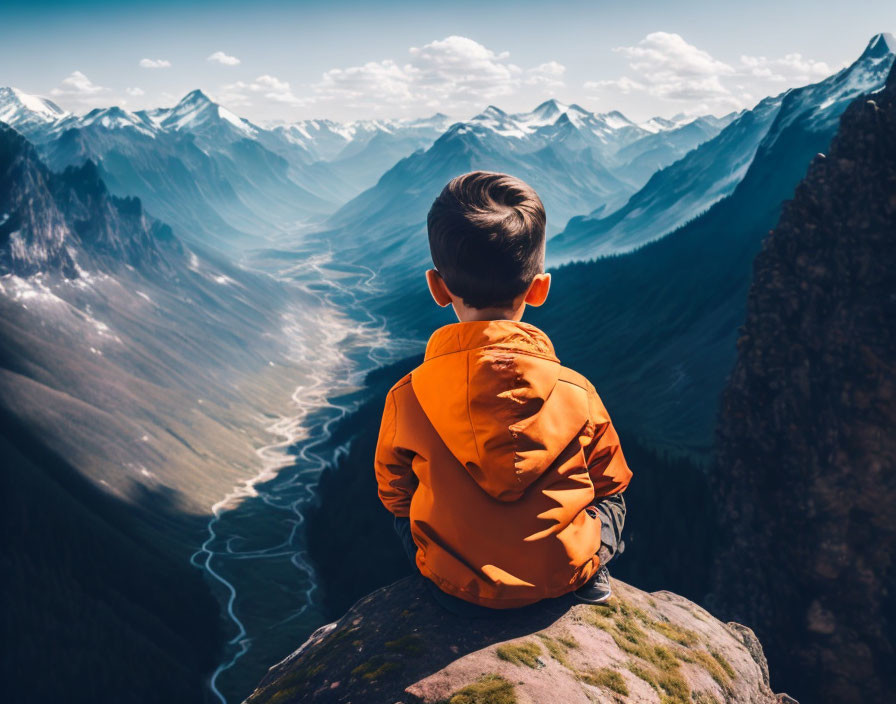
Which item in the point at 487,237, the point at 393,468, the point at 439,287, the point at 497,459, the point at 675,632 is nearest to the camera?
the point at 497,459

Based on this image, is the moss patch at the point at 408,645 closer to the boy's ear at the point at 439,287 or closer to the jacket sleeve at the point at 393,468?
the jacket sleeve at the point at 393,468

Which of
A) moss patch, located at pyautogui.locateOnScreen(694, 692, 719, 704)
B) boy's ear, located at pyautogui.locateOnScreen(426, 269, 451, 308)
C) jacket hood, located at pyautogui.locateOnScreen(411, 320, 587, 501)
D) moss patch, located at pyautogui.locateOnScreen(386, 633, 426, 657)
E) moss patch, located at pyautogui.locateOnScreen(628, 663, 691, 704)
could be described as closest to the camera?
jacket hood, located at pyautogui.locateOnScreen(411, 320, 587, 501)

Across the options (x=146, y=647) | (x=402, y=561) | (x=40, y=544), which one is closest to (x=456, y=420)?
(x=402, y=561)

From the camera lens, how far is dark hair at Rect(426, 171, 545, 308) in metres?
10.7

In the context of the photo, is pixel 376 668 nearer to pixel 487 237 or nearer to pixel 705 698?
pixel 705 698

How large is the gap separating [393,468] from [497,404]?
107 inches

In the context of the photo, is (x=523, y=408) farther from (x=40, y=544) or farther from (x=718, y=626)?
(x=40, y=544)

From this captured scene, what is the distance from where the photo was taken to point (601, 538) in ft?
41.4

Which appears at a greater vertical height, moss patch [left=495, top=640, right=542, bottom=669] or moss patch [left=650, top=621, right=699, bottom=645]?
moss patch [left=495, top=640, right=542, bottom=669]

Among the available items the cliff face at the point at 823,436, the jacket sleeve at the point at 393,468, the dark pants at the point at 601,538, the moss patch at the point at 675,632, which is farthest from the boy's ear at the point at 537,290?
the cliff face at the point at 823,436

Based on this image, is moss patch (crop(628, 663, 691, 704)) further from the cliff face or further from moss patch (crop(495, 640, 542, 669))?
the cliff face

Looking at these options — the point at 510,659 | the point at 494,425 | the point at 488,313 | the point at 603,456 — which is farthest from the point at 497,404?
the point at 510,659

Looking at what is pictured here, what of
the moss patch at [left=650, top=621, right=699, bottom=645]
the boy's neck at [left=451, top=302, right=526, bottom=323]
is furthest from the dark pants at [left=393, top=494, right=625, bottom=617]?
the moss patch at [left=650, top=621, right=699, bottom=645]

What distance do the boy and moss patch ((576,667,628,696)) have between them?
6.87ft
